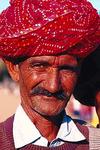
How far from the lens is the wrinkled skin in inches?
152

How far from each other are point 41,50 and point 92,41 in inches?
12.6

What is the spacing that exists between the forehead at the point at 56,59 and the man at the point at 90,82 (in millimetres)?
296

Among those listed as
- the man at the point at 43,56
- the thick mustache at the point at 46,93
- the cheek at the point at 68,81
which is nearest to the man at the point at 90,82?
the man at the point at 43,56

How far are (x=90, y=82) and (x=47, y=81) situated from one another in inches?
22.2

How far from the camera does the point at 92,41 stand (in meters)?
3.97

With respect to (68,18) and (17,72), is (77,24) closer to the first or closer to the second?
(68,18)

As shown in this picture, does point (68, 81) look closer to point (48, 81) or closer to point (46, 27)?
point (48, 81)

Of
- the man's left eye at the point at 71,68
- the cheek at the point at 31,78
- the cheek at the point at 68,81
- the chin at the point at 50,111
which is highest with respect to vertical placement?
the cheek at the point at 31,78

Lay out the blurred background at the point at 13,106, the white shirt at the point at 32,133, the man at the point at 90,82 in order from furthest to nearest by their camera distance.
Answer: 1. the blurred background at the point at 13,106
2. the man at the point at 90,82
3. the white shirt at the point at 32,133

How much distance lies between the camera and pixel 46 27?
3828mm

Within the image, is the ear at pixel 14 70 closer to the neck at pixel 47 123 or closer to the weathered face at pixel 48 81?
the weathered face at pixel 48 81

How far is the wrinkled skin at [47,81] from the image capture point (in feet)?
12.6

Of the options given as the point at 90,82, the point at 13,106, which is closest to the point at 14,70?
the point at 90,82

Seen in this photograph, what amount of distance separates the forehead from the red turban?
3 cm
